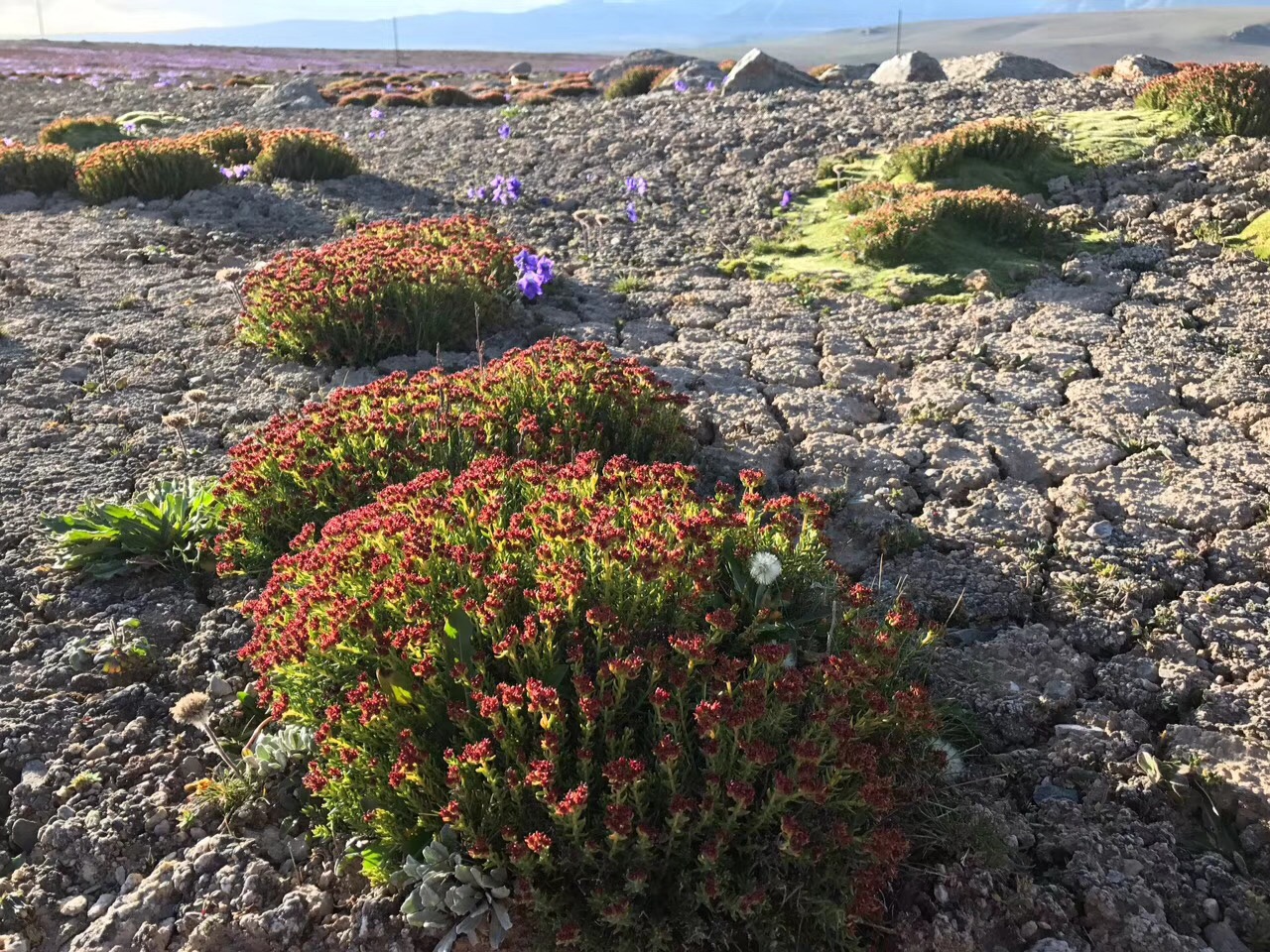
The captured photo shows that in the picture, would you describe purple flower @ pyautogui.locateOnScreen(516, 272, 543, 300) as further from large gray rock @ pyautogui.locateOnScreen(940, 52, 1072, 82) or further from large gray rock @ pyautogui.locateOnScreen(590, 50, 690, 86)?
large gray rock @ pyautogui.locateOnScreen(590, 50, 690, 86)

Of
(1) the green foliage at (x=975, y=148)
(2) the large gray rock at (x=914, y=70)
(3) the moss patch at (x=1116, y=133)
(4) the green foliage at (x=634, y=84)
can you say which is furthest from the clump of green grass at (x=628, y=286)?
(4) the green foliage at (x=634, y=84)

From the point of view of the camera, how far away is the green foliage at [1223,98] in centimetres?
899

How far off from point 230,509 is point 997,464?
388 cm

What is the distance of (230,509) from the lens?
14.2 feet

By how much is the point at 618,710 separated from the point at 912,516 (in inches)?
94.8

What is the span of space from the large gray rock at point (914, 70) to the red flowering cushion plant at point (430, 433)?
1573 cm

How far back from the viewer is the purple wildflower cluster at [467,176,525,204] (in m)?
10.7

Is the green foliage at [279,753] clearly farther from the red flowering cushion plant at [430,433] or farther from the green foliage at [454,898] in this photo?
the red flowering cushion plant at [430,433]

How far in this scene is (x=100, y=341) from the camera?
6.63 meters

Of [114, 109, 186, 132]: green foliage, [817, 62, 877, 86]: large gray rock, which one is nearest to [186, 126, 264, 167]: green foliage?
[114, 109, 186, 132]: green foliage

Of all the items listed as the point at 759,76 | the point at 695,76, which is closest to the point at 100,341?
the point at 759,76

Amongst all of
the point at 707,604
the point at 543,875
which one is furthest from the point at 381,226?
the point at 543,875

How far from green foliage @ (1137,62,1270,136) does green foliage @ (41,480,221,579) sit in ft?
31.9

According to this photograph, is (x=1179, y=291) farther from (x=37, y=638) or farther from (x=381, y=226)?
(x=37, y=638)
